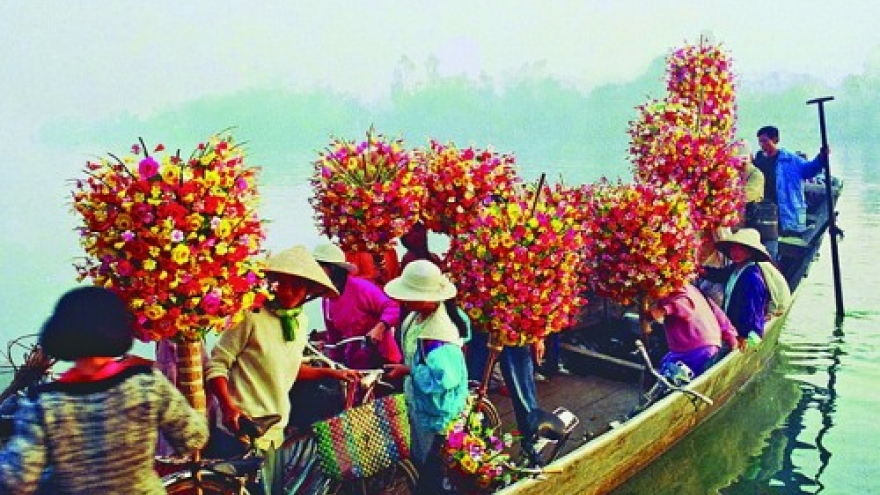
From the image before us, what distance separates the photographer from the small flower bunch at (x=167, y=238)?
11.2 ft

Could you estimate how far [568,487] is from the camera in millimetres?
5301

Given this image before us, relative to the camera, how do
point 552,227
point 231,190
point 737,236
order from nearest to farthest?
point 231,190
point 552,227
point 737,236

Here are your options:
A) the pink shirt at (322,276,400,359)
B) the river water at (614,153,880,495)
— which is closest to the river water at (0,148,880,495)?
the river water at (614,153,880,495)

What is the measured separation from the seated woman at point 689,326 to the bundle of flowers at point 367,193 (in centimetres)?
207

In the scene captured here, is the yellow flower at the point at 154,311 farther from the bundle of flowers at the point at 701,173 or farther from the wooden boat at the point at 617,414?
the bundle of flowers at the point at 701,173

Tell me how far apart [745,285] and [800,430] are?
8.29 feet

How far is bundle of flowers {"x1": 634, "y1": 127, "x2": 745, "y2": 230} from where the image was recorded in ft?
25.6

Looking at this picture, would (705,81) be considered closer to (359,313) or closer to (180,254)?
(359,313)

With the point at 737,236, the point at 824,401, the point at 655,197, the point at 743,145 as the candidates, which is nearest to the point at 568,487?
the point at 655,197

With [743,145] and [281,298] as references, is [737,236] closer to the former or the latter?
[743,145]

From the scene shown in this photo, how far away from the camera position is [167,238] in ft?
11.2

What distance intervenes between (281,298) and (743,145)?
7096 millimetres

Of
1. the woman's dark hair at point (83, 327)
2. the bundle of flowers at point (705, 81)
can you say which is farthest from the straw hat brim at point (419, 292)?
the bundle of flowers at point (705, 81)

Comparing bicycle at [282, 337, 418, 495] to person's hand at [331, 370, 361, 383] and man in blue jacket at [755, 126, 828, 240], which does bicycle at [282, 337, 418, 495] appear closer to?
person's hand at [331, 370, 361, 383]
